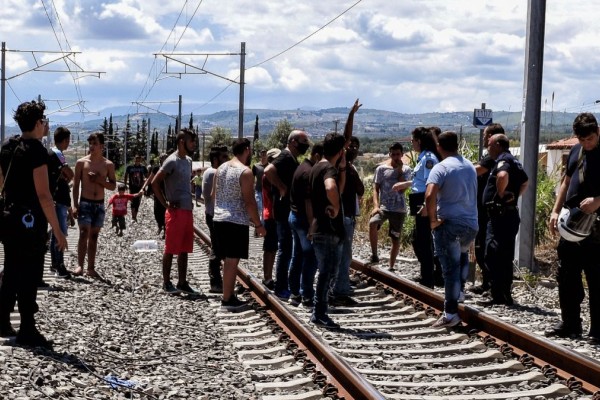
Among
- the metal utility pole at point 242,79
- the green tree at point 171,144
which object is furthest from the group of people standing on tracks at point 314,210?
the metal utility pole at point 242,79

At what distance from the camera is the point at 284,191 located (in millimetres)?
11008

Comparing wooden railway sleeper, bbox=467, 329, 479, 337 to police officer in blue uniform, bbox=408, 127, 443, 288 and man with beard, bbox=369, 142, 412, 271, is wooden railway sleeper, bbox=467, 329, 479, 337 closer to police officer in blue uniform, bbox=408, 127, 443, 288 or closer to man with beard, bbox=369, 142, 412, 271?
police officer in blue uniform, bbox=408, 127, 443, 288

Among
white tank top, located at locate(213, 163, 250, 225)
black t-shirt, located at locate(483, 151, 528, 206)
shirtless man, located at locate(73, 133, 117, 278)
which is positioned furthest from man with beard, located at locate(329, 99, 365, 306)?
shirtless man, located at locate(73, 133, 117, 278)

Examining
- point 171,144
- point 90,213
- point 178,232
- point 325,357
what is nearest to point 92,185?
point 90,213

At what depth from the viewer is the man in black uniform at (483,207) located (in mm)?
10938

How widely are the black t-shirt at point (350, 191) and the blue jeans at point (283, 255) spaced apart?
0.71 meters

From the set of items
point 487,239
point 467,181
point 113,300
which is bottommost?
point 113,300

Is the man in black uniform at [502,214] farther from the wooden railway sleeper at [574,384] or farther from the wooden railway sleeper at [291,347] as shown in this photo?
the wooden railway sleeper at [574,384]

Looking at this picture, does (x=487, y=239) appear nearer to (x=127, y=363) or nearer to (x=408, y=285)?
(x=408, y=285)

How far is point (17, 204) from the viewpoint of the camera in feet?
25.3

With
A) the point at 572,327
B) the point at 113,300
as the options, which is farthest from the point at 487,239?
the point at 113,300

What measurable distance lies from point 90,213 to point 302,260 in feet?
10.1

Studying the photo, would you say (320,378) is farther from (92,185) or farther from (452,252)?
(92,185)

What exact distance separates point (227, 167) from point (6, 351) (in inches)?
152
